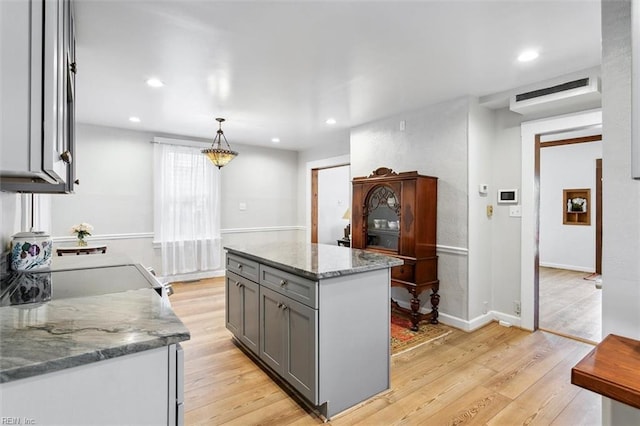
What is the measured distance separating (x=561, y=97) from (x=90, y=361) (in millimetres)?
3587

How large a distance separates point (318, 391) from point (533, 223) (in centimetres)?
272

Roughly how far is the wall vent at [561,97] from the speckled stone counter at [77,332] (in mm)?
3391

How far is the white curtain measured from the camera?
504 centimetres

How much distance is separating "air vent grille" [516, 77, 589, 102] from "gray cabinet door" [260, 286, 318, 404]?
282cm

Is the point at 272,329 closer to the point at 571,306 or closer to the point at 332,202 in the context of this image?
the point at 571,306

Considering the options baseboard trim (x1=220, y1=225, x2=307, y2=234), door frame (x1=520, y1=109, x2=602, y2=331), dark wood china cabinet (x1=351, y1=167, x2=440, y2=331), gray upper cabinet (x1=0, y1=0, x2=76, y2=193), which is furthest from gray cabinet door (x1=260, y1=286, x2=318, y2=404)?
baseboard trim (x1=220, y1=225, x2=307, y2=234)

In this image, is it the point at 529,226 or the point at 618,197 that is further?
the point at 529,226

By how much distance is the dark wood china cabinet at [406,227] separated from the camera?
11.1 ft

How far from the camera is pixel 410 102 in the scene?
A: 11.7 ft

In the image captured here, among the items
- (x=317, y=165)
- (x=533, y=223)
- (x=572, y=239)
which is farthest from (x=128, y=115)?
(x=572, y=239)

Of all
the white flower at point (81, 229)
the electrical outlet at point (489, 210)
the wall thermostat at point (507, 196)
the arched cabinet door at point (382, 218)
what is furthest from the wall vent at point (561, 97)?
the white flower at point (81, 229)

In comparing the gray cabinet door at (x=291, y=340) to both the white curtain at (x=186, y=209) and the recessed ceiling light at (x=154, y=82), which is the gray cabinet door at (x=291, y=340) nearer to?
the recessed ceiling light at (x=154, y=82)

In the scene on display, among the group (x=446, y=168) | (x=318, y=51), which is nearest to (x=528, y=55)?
(x=446, y=168)

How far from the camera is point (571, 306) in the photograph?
13.5 ft
